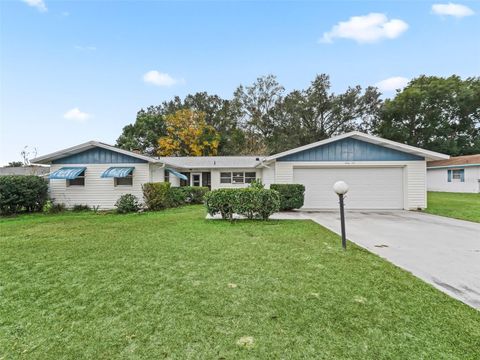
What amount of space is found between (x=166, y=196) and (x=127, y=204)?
196 centimetres

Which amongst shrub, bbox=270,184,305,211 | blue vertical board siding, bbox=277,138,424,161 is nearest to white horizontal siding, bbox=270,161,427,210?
blue vertical board siding, bbox=277,138,424,161

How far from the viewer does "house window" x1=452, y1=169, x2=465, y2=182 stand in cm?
2236

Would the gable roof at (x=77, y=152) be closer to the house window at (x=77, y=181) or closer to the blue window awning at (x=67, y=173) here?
the blue window awning at (x=67, y=173)

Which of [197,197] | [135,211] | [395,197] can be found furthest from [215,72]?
[395,197]

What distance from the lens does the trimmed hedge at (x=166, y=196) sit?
492 inches

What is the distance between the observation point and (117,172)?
12.7m

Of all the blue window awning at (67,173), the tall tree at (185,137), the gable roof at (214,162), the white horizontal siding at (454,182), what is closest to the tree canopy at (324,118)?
the tall tree at (185,137)

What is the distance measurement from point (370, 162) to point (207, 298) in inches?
462

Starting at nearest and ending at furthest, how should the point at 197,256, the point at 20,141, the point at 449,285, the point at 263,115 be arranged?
the point at 449,285, the point at 197,256, the point at 20,141, the point at 263,115

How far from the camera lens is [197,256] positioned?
494 centimetres

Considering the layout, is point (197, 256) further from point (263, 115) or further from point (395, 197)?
point (263, 115)

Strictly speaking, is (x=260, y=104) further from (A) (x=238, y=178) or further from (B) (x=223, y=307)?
(B) (x=223, y=307)

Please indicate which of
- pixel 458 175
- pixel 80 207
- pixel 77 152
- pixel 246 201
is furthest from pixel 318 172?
pixel 458 175

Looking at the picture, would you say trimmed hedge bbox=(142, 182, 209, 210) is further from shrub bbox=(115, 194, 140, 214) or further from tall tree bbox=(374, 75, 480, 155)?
tall tree bbox=(374, 75, 480, 155)
